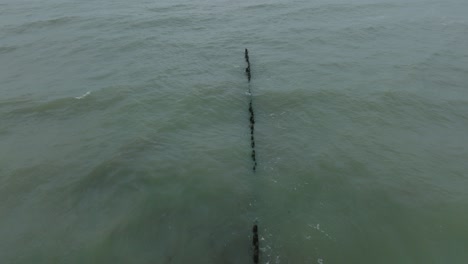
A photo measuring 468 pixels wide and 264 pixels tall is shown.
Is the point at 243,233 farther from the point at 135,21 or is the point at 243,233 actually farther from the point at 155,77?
the point at 135,21

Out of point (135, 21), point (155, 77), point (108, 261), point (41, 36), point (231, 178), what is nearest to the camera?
point (108, 261)

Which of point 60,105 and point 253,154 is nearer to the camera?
point 253,154

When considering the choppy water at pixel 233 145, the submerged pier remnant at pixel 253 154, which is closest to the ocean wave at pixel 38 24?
the choppy water at pixel 233 145

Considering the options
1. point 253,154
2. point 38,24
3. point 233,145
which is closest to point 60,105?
point 233,145

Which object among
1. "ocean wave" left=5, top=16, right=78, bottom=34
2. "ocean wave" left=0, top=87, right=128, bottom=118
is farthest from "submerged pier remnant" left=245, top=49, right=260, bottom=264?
"ocean wave" left=5, top=16, right=78, bottom=34

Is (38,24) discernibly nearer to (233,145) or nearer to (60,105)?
(60,105)

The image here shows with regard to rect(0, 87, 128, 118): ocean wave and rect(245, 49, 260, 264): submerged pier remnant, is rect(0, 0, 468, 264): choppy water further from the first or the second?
rect(245, 49, 260, 264): submerged pier remnant

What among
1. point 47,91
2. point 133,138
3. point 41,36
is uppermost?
point 41,36

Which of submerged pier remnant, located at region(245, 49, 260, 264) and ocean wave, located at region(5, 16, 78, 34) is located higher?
ocean wave, located at region(5, 16, 78, 34)

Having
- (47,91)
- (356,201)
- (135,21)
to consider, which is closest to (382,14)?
(135,21)
